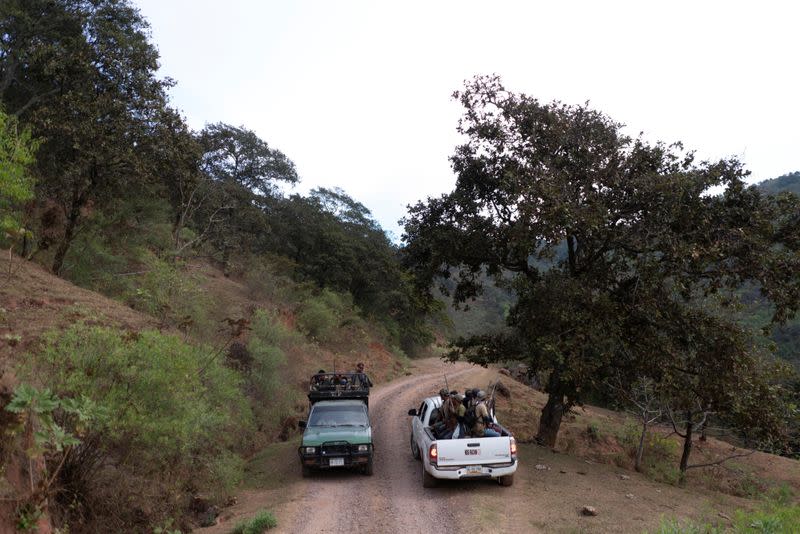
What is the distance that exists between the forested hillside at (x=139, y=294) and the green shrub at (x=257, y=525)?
1.39m

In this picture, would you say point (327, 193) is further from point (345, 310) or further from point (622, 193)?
point (622, 193)

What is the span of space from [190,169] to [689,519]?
Result: 73.4 feet

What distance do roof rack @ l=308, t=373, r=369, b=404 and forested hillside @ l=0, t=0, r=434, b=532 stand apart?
2.24 metres

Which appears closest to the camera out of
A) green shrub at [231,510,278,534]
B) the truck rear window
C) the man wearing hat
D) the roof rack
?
green shrub at [231,510,278,534]

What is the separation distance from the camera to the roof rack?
15133 millimetres

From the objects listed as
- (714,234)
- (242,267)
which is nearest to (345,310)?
(242,267)

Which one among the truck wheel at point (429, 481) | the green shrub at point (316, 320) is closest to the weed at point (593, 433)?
the truck wheel at point (429, 481)

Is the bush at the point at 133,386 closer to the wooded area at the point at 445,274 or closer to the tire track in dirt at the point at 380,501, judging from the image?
the wooded area at the point at 445,274

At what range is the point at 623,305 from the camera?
13.0 metres

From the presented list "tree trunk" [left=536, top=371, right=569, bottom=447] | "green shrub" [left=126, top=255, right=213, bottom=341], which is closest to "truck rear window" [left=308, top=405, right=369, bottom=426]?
"tree trunk" [left=536, top=371, right=569, bottom=447]

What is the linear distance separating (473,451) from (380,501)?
2.05m

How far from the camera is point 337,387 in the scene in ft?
52.7

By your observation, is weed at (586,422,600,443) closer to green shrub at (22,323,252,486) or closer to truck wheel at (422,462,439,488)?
truck wheel at (422,462,439,488)

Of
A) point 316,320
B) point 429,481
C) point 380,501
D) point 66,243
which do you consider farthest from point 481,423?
point 316,320
